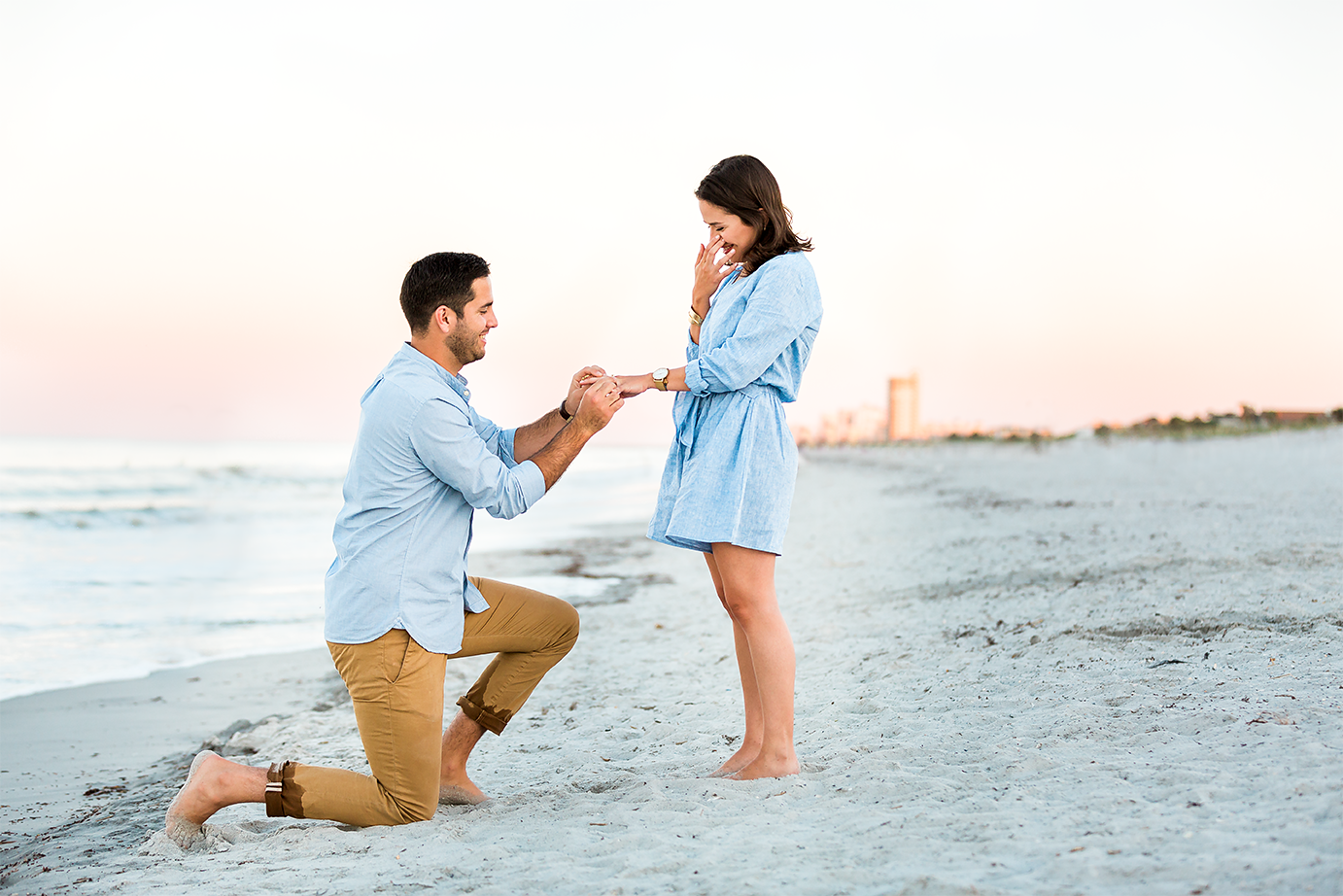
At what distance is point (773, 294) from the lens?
117 inches

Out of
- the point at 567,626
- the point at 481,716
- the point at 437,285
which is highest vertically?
the point at 437,285

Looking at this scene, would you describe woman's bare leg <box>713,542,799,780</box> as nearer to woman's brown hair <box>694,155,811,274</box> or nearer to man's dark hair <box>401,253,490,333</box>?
woman's brown hair <box>694,155,811,274</box>

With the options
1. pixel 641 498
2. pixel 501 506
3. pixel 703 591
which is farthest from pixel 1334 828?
pixel 641 498

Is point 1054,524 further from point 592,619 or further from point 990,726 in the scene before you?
point 990,726

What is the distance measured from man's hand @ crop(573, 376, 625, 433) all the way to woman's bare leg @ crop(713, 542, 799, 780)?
0.59 metres

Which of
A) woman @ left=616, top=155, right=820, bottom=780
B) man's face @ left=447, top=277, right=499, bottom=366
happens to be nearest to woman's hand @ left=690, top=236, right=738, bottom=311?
woman @ left=616, top=155, right=820, bottom=780

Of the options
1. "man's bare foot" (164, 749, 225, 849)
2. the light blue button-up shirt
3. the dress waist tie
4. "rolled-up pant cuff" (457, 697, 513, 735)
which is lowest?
"man's bare foot" (164, 749, 225, 849)

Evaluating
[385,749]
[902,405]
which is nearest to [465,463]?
[385,749]

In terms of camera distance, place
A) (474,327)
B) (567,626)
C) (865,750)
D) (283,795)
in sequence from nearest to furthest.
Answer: (283,795)
(474,327)
(865,750)
(567,626)

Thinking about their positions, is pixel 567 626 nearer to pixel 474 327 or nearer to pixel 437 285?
pixel 474 327

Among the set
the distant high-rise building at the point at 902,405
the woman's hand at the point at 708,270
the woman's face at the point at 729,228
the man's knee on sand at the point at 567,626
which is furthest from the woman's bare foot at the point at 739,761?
the distant high-rise building at the point at 902,405

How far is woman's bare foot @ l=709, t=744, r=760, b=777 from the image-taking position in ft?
10.3

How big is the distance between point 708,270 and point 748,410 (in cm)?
54

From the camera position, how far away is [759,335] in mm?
2920
